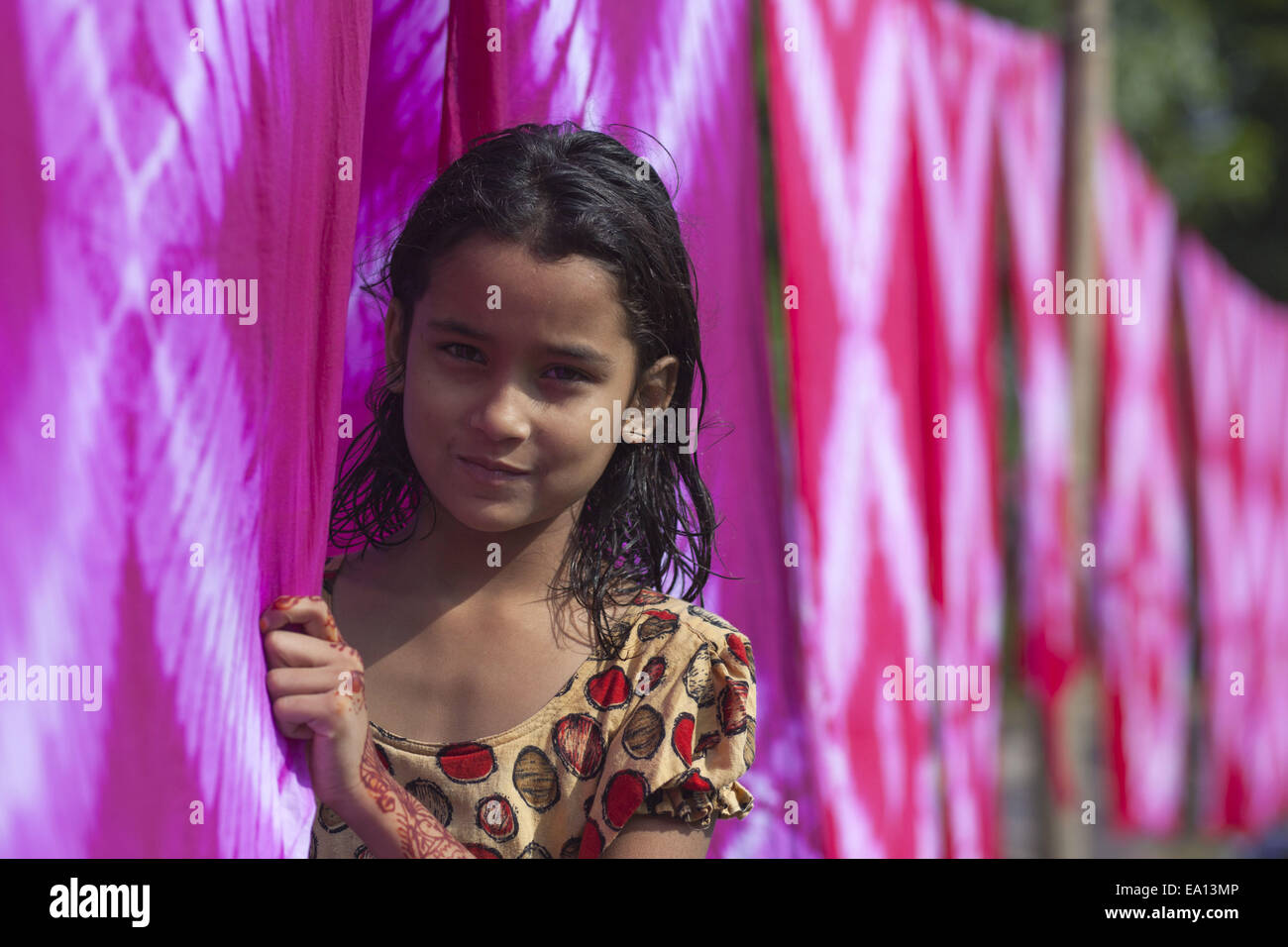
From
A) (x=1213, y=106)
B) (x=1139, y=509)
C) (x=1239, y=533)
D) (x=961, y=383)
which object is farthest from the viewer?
(x=1213, y=106)

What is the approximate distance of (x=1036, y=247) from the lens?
2.11 meters

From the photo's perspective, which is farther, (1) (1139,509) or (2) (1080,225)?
(1) (1139,509)

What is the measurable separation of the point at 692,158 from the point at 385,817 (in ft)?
2.34

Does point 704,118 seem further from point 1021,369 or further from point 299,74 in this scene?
point 1021,369

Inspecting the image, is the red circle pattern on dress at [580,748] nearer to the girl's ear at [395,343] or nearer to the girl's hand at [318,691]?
the girl's hand at [318,691]

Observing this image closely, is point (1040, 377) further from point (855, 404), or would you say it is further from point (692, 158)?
point (692, 158)

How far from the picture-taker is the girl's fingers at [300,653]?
744mm

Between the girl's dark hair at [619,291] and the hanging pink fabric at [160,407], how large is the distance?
11 centimetres

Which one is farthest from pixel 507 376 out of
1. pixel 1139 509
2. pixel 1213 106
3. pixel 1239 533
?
pixel 1213 106

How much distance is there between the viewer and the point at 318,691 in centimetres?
75

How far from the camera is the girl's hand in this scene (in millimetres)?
740

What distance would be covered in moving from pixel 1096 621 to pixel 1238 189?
431cm
